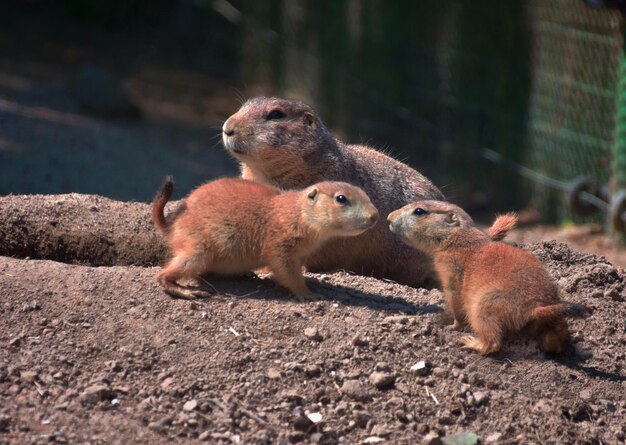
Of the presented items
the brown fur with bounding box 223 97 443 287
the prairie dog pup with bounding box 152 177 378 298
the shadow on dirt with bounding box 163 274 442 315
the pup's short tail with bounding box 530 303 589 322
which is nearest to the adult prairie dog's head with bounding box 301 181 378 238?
the prairie dog pup with bounding box 152 177 378 298

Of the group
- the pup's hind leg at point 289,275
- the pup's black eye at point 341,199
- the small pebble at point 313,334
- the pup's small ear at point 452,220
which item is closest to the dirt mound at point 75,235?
the pup's hind leg at point 289,275

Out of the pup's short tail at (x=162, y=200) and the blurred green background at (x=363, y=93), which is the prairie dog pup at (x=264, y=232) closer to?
the pup's short tail at (x=162, y=200)

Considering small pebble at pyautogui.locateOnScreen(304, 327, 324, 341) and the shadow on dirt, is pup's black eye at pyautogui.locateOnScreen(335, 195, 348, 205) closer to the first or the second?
the shadow on dirt

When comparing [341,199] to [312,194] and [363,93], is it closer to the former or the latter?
[312,194]

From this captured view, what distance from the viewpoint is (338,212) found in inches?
208

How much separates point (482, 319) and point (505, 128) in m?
7.29

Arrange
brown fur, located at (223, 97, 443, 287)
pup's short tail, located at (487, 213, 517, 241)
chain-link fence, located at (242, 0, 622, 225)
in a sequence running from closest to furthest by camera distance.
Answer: pup's short tail, located at (487, 213, 517, 241) < brown fur, located at (223, 97, 443, 287) < chain-link fence, located at (242, 0, 622, 225)

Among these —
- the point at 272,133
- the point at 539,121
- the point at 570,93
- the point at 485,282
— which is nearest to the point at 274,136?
the point at 272,133

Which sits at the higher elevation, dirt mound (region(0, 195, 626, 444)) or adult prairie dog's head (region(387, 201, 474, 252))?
adult prairie dog's head (region(387, 201, 474, 252))

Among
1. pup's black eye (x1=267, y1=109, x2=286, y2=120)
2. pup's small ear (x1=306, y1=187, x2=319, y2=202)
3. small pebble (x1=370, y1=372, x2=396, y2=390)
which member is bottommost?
small pebble (x1=370, y1=372, x2=396, y2=390)

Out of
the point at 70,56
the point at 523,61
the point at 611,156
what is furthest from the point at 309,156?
the point at 70,56

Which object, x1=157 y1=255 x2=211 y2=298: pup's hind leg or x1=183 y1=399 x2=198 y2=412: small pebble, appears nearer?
x1=183 y1=399 x2=198 y2=412: small pebble

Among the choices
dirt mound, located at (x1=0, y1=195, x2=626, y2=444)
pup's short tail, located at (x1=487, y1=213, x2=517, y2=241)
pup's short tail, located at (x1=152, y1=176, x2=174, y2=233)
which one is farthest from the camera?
pup's short tail, located at (x1=487, y1=213, x2=517, y2=241)

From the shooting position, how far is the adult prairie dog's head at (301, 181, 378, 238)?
17.4ft
